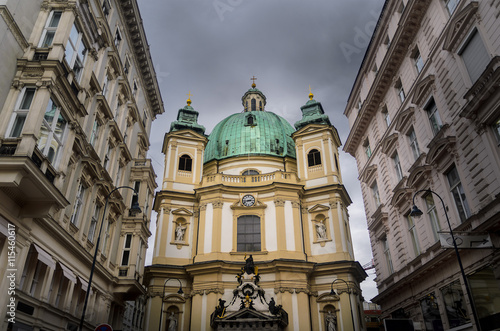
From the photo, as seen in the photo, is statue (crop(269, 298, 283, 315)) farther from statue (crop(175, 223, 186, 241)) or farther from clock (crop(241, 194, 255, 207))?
statue (crop(175, 223, 186, 241))

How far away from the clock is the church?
0.10 metres

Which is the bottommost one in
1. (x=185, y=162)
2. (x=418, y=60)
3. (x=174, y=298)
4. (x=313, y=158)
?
(x=174, y=298)

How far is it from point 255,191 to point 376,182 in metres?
11.7

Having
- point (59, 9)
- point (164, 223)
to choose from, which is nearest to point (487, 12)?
point (59, 9)

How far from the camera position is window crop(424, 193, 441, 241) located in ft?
67.5

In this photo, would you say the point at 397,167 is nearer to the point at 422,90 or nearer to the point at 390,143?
the point at 390,143

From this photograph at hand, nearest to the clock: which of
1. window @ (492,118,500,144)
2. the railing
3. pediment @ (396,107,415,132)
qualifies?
the railing

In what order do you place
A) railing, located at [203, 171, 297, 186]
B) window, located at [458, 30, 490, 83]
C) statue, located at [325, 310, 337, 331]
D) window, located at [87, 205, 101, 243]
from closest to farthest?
window, located at [458, 30, 490, 83] < window, located at [87, 205, 101, 243] < statue, located at [325, 310, 337, 331] < railing, located at [203, 171, 297, 186]

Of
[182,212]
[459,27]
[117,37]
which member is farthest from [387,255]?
[117,37]

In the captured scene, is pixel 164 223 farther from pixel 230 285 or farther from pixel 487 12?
pixel 487 12

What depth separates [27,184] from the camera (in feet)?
42.1

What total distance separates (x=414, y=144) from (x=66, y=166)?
732 inches

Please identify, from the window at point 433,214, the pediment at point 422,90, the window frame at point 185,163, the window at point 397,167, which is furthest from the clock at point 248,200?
the pediment at point 422,90

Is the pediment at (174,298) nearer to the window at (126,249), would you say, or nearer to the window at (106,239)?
the window at (126,249)
